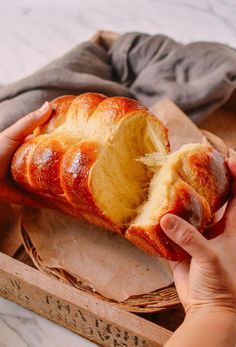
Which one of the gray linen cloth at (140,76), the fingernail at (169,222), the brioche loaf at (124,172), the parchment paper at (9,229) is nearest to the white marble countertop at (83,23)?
the gray linen cloth at (140,76)

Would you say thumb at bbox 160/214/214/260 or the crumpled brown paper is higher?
thumb at bbox 160/214/214/260

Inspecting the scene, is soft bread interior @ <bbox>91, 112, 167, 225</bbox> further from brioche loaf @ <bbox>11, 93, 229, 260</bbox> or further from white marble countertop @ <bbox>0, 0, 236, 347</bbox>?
white marble countertop @ <bbox>0, 0, 236, 347</bbox>

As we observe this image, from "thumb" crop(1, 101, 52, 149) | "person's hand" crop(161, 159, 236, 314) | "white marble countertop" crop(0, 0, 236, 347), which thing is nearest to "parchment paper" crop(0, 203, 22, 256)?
"thumb" crop(1, 101, 52, 149)

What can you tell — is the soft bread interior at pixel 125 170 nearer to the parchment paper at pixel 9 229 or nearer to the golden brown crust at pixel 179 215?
the golden brown crust at pixel 179 215

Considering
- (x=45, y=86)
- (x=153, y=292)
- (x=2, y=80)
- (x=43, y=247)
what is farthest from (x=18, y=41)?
(x=153, y=292)

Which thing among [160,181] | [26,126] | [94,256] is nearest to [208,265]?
[160,181]

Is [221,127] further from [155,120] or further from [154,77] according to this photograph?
[155,120]
